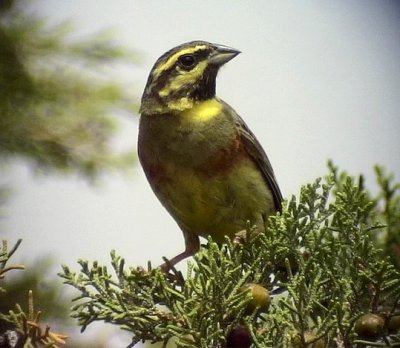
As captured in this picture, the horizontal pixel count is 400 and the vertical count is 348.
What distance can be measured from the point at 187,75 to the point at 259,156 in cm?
50

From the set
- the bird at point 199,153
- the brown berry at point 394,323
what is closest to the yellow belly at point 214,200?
the bird at point 199,153

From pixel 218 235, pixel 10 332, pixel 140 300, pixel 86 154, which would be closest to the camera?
pixel 10 332

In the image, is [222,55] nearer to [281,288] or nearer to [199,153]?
[199,153]

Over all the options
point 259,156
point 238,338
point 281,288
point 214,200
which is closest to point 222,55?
point 259,156

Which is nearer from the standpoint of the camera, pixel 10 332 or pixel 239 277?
pixel 10 332

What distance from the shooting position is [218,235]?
3619 mm

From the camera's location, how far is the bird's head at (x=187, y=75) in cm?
382

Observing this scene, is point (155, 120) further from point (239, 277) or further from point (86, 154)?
point (239, 277)

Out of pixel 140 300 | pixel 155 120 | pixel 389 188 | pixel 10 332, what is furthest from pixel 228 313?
pixel 155 120

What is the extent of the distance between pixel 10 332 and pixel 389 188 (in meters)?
1.66

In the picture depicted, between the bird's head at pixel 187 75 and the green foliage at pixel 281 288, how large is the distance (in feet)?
3.79

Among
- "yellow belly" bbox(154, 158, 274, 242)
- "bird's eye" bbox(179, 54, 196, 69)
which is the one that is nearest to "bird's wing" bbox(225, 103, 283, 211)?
"yellow belly" bbox(154, 158, 274, 242)

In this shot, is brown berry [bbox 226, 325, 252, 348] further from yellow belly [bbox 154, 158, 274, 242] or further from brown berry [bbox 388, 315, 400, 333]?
yellow belly [bbox 154, 158, 274, 242]

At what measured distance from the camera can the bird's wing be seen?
3842mm
